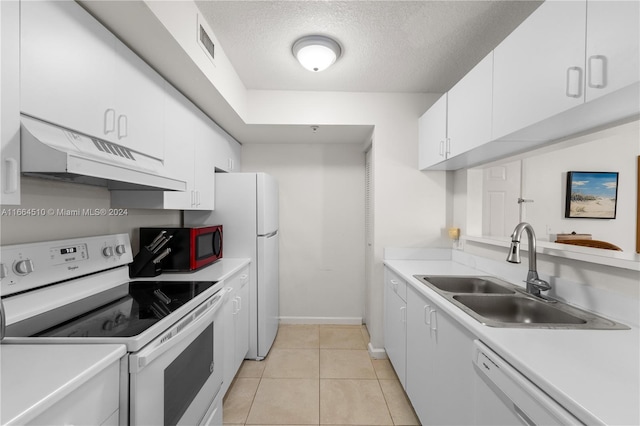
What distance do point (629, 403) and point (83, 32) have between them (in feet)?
6.81

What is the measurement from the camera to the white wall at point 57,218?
3.88ft

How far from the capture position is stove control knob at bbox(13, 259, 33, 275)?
3.68 feet

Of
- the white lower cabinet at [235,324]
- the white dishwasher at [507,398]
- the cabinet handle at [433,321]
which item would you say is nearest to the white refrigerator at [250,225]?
the white lower cabinet at [235,324]

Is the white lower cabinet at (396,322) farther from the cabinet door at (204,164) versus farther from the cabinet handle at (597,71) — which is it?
the cabinet door at (204,164)

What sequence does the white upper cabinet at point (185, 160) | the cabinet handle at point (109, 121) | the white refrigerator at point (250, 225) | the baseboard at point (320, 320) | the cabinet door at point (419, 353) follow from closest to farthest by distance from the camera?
the cabinet handle at point (109, 121), the cabinet door at point (419, 353), the white upper cabinet at point (185, 160), the white refrigerator at point (250, 225), the baseboard at point (320, 320)

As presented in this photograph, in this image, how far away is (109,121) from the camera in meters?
1.27

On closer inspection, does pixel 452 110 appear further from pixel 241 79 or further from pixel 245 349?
pixel 245 349

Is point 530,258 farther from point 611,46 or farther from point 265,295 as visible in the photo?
point 265,295

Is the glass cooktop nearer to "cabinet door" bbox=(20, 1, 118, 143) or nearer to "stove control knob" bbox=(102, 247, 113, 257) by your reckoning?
"stove control knob" bbox=(102, 247, 113, 257)

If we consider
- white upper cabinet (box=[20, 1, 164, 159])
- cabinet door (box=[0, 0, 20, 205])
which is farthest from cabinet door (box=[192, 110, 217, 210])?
cabinet door (box=[0, 0, 20, 205])

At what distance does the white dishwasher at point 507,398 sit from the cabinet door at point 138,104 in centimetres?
179

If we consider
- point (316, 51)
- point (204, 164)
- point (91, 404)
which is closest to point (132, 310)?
point (91, 404)

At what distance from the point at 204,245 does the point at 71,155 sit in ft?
4.41

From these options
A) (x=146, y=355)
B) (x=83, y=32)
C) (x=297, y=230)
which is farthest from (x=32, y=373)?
(x=297, y=230)
